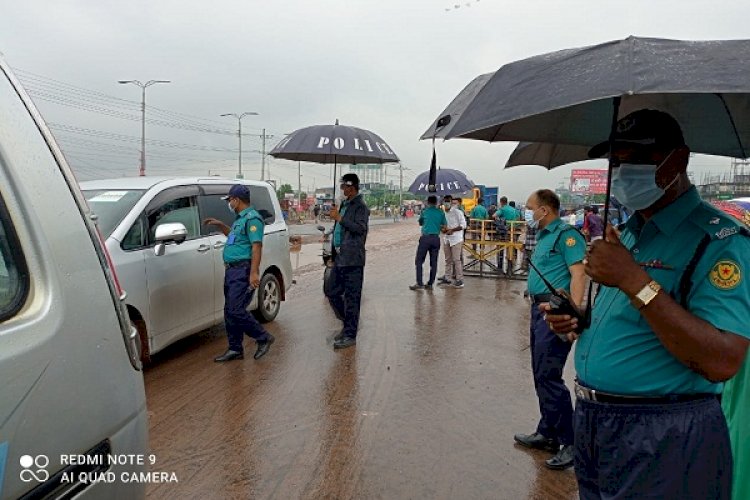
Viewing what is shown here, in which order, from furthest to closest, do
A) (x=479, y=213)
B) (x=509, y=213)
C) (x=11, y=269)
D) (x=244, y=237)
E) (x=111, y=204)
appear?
(x=479, y=213) → (x=509, y=213) → (x=244, y=237) → (x=111, y=204) → (x=11, y=269)

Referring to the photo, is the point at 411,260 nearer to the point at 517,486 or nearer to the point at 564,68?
the point at 517,486

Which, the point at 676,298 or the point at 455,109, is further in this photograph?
the point at 455,109

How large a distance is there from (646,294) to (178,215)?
4860 mm

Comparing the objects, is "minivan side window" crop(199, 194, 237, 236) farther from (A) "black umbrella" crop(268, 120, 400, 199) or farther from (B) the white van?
(B) the white van

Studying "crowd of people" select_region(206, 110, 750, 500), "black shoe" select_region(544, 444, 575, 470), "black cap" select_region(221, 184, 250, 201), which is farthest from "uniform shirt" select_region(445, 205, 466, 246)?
"crowd of people" select_region(206, 110, 750, 500)

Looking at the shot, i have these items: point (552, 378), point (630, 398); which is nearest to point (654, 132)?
point (630, 398)

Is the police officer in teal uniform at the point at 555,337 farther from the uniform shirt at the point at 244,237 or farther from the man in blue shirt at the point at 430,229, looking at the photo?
the man in blue shirt at the point at 430,229

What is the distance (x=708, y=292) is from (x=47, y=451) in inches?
71.6

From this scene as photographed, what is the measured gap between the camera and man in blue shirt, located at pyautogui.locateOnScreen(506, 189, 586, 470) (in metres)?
3.37

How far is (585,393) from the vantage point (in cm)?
190

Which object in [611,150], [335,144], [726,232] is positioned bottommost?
[726,232]

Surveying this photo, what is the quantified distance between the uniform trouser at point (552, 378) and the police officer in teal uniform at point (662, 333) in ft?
4.91

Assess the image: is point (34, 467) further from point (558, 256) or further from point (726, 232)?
point (558, 256)

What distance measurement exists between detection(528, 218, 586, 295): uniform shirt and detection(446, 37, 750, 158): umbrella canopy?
1266 millimetres
